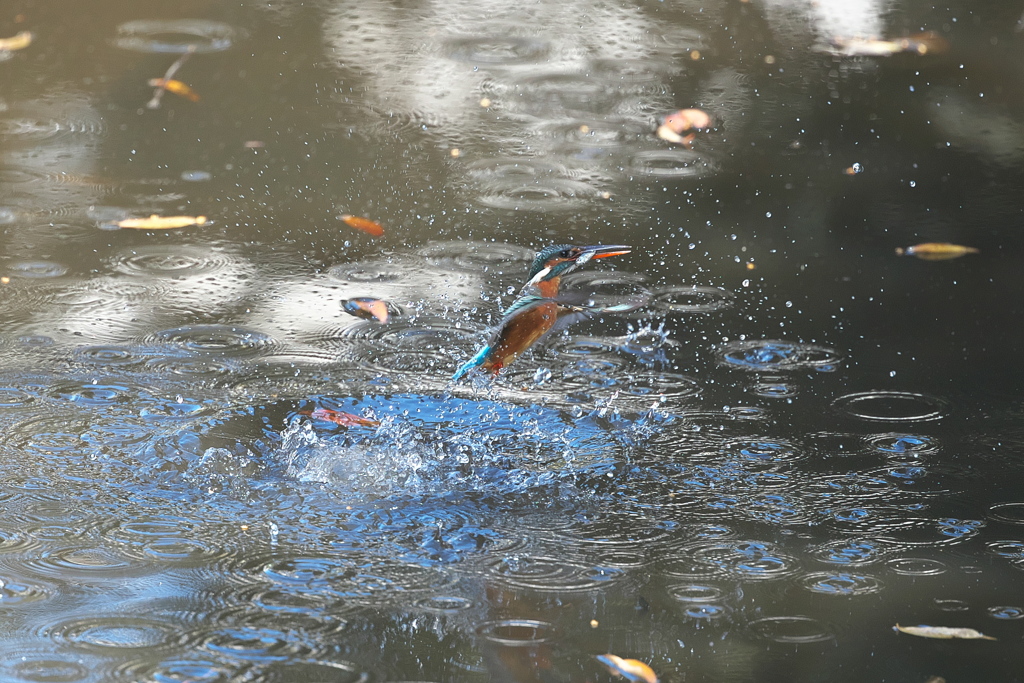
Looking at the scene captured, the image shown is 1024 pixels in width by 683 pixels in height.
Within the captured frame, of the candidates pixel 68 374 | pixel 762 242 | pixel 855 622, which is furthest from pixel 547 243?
pixel 855 622

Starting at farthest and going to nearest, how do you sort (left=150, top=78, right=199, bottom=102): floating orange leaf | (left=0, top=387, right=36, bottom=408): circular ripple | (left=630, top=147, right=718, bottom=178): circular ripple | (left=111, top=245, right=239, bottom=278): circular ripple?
1. (left=150, top=78, right=199, bottom=102): floating orange leaf
2. (left=630, top=147, right=718, bottom=178): circular ripple
3. (left=111, top=245, right=239, bottom=278): circular ripple
4. (left=0, top=387, right=36, bottom=408): circular ripple

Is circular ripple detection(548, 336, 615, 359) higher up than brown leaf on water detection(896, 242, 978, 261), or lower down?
lower down

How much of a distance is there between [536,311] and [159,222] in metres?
2.42

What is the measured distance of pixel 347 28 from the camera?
21.5 ft

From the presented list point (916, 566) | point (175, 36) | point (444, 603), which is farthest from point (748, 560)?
point (175, 36)

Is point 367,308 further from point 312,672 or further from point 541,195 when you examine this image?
point 312,672

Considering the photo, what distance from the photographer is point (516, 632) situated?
99.7 inches

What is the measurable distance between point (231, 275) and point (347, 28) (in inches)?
103

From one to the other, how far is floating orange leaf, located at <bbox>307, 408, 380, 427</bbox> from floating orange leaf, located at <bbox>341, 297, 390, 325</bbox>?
2.31ft

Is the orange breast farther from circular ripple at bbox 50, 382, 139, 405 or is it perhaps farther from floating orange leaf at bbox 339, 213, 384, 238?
floating orange leaf at bbox 339, 213, 384, 238

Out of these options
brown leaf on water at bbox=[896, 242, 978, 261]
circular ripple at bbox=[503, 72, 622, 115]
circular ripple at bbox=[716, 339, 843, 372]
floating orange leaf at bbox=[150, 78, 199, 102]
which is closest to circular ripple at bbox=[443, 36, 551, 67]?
circular ripple at bbox=[503, 72, 622, 115]

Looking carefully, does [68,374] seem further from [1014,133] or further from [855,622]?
[1014,133]

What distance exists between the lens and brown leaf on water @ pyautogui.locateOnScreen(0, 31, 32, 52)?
6.25m

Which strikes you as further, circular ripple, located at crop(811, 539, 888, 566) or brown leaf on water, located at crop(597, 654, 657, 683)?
circular ripple, located at crop(811, 539, 888, 566)
